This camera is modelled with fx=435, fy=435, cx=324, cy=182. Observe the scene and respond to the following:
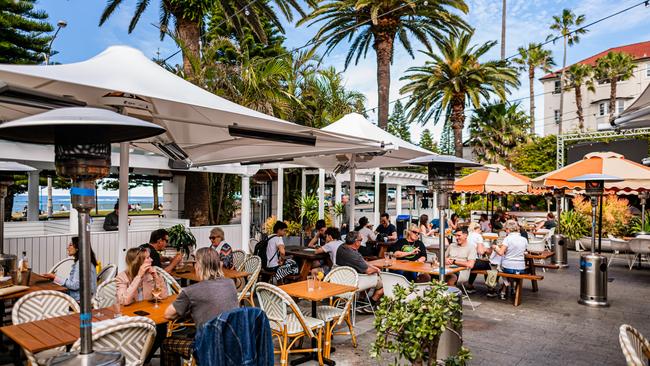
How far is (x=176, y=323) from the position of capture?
5.21 metres

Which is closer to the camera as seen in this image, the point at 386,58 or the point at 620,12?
the point at 620,12

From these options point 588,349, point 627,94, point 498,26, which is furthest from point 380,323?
point 627,94

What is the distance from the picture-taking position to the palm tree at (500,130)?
96.7ft

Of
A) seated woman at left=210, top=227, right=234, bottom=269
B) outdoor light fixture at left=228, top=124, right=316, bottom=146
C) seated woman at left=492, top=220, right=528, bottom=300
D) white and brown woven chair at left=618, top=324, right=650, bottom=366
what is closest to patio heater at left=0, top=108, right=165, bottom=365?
outdoor light fixture at left=228, top=124, right=316, bottom=146

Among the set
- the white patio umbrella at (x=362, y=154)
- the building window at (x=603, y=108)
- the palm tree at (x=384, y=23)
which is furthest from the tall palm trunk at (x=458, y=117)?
the building window at (x=603, y=108)

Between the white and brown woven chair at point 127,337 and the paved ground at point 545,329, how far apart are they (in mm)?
1976

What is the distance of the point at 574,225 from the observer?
15.5m

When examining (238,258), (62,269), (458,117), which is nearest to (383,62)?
(458,117)

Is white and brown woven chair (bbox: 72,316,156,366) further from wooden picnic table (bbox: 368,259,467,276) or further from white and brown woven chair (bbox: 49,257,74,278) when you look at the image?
wooden picnic table (bbox: 368,259,467,276)

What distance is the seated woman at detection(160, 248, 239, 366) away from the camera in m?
3.66

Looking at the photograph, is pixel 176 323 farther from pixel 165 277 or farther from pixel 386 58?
pixel 386 58

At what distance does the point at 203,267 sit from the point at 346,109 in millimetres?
15422

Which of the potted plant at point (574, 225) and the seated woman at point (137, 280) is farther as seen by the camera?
the potted plant at point (574, 225)

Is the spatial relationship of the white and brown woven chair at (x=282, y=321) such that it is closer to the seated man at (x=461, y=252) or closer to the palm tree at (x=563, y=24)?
the seated man at (x=461, y=252)
